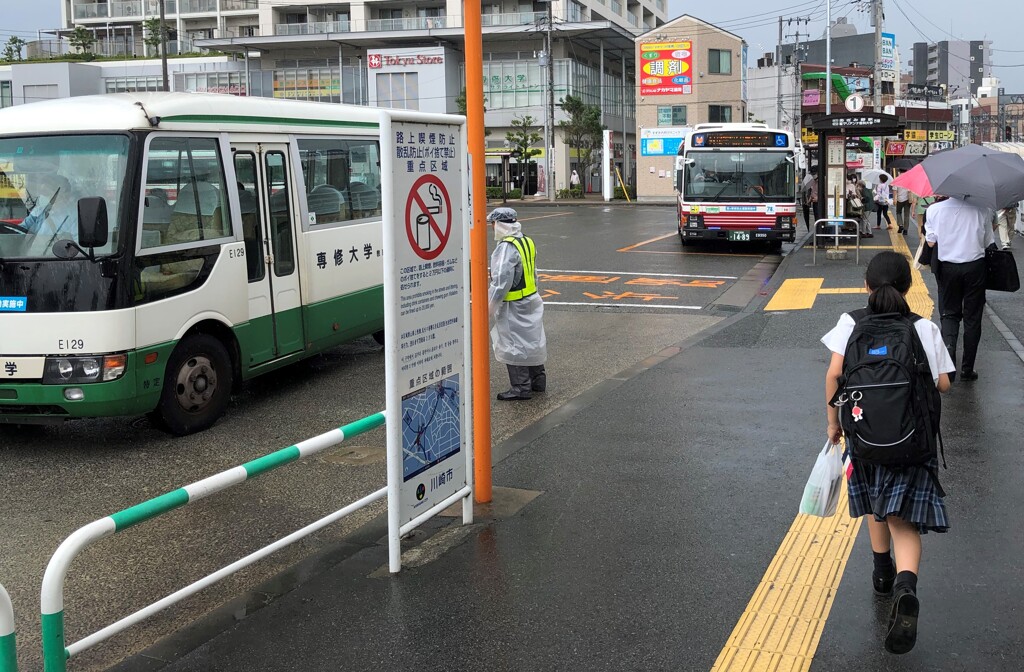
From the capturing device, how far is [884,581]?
4512mm

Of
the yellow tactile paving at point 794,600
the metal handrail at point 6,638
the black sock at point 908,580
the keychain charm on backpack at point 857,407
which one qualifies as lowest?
the yellow tactile paving at point 794,600

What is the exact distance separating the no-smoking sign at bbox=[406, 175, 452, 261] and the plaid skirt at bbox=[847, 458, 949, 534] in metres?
2.28

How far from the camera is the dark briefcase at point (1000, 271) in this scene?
8477 mm

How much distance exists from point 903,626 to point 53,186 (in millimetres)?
6341

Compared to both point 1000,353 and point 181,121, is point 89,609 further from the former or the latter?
point 1000,353

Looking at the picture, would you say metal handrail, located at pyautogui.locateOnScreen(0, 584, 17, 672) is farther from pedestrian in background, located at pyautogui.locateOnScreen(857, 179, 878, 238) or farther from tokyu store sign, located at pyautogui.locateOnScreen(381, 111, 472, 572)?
pedestrian in background, located at pyautogui.locateOnScreen(857, 179, 878, 238)

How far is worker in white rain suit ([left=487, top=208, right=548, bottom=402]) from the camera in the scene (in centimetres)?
856

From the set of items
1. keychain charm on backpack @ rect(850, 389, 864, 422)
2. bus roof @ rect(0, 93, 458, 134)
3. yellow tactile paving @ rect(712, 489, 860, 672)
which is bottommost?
yellow tactile paving @ rect(712, 489, 860, 672)

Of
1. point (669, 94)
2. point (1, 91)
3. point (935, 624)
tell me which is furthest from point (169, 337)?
point (1, 91)

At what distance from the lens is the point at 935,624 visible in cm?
423

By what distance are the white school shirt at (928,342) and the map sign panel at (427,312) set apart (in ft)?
6.29

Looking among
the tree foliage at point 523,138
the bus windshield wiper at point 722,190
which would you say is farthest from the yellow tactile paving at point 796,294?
the tree foliage at point 523,138

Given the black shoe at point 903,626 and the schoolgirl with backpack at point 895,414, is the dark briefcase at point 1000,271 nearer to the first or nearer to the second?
the schoolgirl with backpack at point 895,414

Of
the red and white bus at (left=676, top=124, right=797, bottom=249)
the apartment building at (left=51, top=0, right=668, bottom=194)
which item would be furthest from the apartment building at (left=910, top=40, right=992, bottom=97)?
the red and white bus at (left=676, top=124, right=797, bottom=249)
